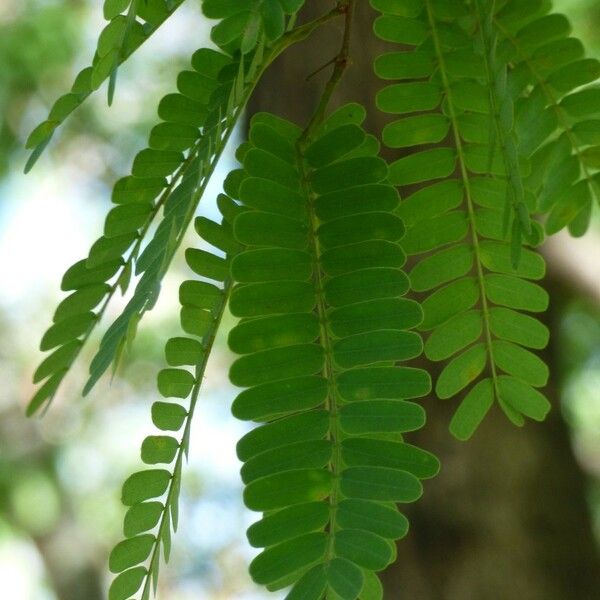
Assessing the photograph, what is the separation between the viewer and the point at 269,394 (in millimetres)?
678

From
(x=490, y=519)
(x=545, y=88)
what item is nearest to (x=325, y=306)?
(x=545, y=88)

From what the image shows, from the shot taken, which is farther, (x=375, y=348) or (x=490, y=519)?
(x=490, y=519)

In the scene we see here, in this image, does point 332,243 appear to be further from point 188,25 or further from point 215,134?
point 188,25

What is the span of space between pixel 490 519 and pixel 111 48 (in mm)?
1070

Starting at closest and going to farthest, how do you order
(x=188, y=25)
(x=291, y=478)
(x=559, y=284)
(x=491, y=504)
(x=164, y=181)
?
(x=291, y=478) < (x=164, y=181) < (x=491, y=504) < (x=559, y=284) < (x=188, y=25)

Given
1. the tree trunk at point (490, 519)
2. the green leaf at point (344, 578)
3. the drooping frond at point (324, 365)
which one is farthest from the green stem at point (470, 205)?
the tree trunk at point (490, 519)

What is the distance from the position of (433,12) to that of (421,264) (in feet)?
0.64

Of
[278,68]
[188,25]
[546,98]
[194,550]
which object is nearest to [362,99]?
[278,68]

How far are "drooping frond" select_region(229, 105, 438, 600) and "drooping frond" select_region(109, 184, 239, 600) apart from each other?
56 millimetres

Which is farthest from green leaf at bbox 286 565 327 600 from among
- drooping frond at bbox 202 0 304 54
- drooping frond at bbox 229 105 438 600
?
drooping frond at bbox 202 0 304 54

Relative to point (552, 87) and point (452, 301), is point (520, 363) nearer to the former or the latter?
point (452, 301)

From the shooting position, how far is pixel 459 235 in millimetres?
826

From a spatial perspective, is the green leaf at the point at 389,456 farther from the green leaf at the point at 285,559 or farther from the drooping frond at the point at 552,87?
the drooping frond at the point at 552,87

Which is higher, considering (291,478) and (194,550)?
(194,550)
